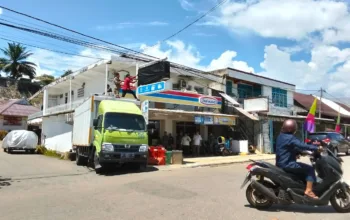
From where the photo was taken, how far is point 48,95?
1230 inches

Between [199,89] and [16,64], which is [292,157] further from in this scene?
[16,64]

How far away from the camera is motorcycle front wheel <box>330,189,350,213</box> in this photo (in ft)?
20.8

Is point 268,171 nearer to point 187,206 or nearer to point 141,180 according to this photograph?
point 187,206

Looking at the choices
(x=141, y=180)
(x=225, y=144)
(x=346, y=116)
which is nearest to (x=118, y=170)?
(x=141, y=180)

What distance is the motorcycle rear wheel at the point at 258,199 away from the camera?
647cm

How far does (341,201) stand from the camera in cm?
639

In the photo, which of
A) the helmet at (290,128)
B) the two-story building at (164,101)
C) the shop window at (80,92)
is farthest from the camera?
the shop window at (80,92)

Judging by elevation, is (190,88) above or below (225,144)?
above

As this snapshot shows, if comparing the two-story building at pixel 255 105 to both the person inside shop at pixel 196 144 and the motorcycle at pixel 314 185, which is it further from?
the motorcycle at pixel 314 185

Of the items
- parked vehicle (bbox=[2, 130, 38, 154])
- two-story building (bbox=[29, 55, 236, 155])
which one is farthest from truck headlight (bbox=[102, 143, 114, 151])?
parked vehicle (bbox=[2, 130, 38, 154])

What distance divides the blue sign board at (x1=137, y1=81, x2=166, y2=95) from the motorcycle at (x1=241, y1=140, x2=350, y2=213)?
37.2ft

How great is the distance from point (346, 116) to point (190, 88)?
25017 millimetres

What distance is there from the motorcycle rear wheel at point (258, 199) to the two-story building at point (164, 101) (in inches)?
496

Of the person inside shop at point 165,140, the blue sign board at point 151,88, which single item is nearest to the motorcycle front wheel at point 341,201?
the blue sign board at point 151,88
